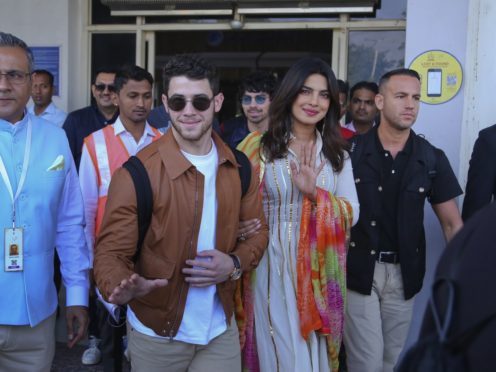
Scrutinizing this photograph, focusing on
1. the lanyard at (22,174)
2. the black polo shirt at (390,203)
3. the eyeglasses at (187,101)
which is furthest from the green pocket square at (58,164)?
the black polo shirt at (390,203)

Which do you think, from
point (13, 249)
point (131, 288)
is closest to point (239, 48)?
point (13, 249)

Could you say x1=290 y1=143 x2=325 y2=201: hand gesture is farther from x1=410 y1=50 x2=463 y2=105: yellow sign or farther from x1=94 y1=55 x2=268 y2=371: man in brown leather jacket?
x1=410 y1=50 x2=463 y2=105: yellow sign

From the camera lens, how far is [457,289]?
1.19m

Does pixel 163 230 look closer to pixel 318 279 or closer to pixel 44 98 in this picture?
pixel 318 279

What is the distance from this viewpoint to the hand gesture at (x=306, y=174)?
9.95ft

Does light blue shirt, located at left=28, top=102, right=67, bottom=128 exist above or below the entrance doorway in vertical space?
below

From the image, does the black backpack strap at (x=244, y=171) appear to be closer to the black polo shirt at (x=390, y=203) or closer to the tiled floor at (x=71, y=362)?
the black polo shirt at (x=390, y=203)

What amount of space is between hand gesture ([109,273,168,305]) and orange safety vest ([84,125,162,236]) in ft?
4.75

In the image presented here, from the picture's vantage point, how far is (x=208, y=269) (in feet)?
8.38

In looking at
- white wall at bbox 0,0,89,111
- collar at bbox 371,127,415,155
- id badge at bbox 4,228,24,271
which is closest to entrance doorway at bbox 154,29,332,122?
white wall at bbox 0,0,89,111

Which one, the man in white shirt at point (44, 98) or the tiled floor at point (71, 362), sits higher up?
the man in white shirt at point (44, 98)

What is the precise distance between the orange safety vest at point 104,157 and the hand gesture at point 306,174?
3.20ft

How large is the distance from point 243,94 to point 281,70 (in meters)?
3.91

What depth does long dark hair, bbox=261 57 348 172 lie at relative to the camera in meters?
3.22
